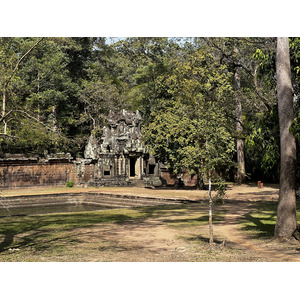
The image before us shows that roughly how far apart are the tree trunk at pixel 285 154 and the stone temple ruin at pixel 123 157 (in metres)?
23.0

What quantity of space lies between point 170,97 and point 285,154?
22.7 metres

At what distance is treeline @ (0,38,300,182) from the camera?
31.8ft

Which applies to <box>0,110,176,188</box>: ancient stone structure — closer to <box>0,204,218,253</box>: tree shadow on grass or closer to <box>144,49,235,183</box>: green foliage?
→ <box>144,49,235,183</box>: green foliage

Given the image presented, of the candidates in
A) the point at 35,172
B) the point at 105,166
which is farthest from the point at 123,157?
the point at 35,172

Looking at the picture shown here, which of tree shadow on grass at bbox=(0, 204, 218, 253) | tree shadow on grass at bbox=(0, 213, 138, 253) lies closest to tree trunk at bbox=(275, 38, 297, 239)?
tree shadow on grass at bbox=(0, 204, 218, 253)

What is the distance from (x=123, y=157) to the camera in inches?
1305

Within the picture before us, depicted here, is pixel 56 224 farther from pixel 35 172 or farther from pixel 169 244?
pixel 35 172

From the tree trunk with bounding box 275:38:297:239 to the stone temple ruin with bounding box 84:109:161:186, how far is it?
2298 cm

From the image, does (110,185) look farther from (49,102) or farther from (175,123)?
(49,102)

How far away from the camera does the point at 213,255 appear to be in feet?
25.2

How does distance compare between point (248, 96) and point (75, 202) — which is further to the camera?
point (248, 96)

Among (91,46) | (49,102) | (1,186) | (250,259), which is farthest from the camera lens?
(91,46)

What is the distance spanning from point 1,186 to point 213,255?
1046 inches

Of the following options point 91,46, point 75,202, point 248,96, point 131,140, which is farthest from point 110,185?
point 91,46
